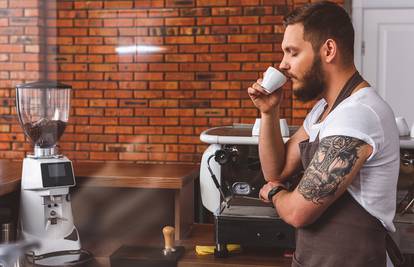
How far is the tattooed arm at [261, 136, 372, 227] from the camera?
1291 millimetres

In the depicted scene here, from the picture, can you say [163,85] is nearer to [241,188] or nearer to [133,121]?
[133,121]

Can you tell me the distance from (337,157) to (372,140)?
0.08 metres

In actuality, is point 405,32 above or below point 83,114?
above

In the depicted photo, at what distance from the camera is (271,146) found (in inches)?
65.1

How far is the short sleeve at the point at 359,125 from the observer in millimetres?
1287

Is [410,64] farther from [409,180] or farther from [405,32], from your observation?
[409,180]

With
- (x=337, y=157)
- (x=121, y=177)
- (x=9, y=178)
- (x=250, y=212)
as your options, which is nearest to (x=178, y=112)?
(x=121, y=177)

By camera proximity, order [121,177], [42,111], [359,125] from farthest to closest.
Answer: [42,111] < [121,177] < [359,125]

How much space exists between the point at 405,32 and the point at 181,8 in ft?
5.08

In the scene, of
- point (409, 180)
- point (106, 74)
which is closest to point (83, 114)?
point (106, 74)

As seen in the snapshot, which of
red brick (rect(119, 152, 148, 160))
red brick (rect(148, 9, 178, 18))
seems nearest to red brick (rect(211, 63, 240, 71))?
red brick (rect(148, 9, 178, 18))

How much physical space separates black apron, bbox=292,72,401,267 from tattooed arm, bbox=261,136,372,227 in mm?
63

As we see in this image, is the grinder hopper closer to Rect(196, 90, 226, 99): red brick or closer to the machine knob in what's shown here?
the machine knob

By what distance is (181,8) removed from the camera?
14.4ft
